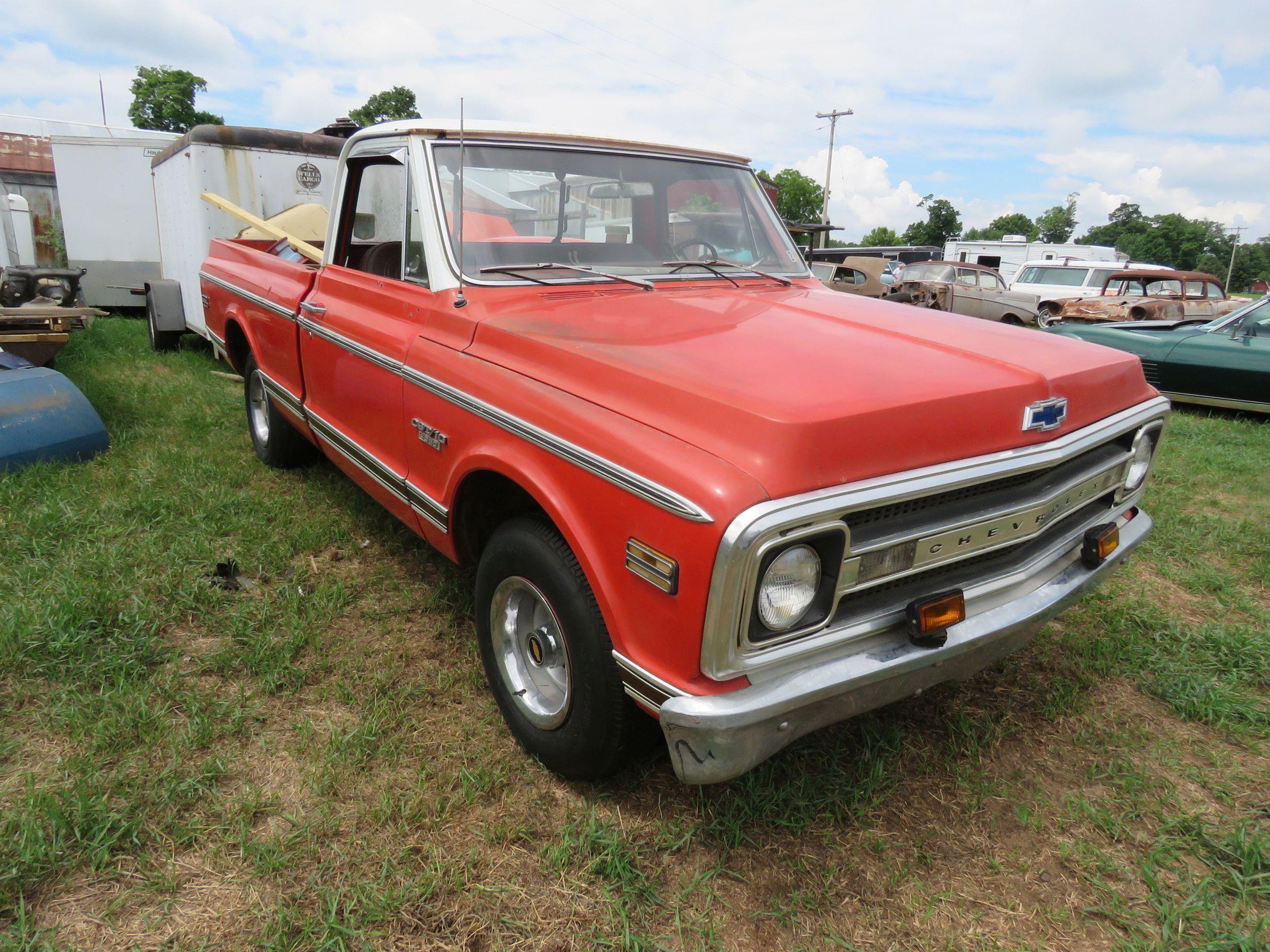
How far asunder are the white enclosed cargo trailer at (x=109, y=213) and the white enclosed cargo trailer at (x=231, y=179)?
249cm

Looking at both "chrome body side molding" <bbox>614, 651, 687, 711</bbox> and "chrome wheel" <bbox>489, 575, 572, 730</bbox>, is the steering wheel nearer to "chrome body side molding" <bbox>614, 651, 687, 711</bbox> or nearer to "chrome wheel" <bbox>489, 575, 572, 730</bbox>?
"chrome wheel" <bbox>489, 575, 572, 730</bbox>

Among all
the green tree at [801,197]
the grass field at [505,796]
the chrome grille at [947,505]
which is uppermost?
the green tree at [801,197]

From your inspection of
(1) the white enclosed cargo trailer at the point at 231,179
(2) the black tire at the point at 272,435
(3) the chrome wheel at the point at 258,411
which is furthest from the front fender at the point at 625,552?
(1) the white enclosed cargo trailer at the point at 231,179

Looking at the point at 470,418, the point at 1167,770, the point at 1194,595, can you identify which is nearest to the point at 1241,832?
the point at 1167,770

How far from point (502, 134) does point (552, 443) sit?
144 centimetres

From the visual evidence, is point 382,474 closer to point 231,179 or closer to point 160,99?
point 231,179

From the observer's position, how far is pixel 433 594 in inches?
134

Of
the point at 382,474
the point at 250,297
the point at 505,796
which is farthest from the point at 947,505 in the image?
the point at 250,297

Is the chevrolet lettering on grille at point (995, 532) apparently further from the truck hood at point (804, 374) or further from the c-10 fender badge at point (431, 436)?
the c-10 fender badge at point (431, 436)

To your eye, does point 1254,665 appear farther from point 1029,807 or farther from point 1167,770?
point 1029,807

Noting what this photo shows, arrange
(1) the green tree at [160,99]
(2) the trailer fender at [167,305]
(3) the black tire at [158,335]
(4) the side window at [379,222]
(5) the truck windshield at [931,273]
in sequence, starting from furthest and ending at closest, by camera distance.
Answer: (1) the green tree at [160,99] < (5) the truck windshield at [931,273] < (3) the black tire at [158,335] < (2) the trailer fender at [167,305] < (4) the side window at [379,222]

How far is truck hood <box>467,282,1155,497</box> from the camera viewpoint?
5.57 ft

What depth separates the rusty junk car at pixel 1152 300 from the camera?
11.4 m

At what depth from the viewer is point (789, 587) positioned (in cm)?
169
